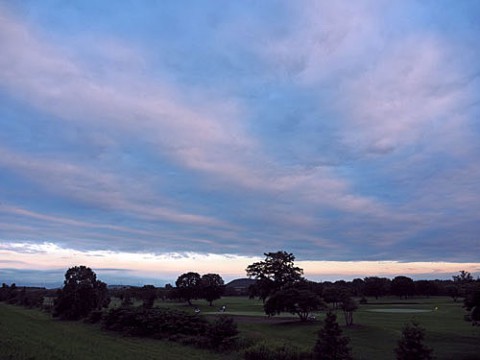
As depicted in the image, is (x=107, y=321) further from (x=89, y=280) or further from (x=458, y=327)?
(x=458, y=327)

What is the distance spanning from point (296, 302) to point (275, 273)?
28669 mm

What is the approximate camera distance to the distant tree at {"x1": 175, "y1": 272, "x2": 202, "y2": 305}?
12207 centimetres

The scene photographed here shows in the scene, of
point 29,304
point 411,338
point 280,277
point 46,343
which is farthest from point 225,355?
point 29,304

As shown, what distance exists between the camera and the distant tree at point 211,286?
390ft

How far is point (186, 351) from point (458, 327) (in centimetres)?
3046

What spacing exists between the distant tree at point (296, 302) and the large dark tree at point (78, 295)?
104 feet

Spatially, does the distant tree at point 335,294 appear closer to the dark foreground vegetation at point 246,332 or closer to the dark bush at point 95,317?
the dark foreground vegetation at point 246,332

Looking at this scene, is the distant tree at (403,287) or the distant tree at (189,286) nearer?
the distant tree at (189,286)

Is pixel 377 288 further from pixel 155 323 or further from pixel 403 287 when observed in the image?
pixel 155 323

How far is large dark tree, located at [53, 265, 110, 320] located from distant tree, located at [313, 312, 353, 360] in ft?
185

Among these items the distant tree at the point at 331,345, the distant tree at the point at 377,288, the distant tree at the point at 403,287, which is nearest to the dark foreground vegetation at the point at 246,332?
the distant tree at the point at 331,345

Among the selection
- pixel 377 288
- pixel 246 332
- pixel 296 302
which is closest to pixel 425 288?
pixel 377 288

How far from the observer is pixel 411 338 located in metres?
23.5

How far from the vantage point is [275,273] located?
8812 centimetres
